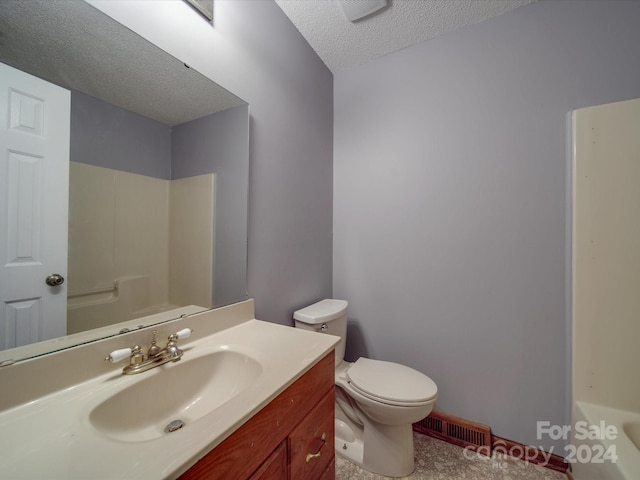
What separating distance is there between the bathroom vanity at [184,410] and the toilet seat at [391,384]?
350 mm

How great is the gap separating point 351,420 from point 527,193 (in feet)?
5.04

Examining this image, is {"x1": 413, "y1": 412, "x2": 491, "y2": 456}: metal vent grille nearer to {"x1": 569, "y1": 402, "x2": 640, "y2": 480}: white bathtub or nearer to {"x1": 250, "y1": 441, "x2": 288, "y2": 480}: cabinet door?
{"x1": 569, "y1": 402, "x2": 640, "y2": 480}: white bathtub

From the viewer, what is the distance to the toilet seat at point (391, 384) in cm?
107

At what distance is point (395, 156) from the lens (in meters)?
1.58

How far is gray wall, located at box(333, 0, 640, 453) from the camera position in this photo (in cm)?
121

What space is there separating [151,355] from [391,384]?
1.02 metres

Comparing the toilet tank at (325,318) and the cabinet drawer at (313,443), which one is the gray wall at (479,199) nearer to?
the toilet tank at (325,318)

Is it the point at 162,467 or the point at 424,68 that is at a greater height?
the point at 424,68

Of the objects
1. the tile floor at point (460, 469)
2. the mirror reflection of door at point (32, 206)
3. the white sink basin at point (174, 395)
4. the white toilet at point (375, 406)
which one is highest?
the mirror reflection of door at point (32, 206)

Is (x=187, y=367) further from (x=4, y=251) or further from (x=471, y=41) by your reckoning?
(x=471, y=41)

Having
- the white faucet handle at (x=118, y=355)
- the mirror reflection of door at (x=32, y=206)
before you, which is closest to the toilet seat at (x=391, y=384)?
the white faucet handle at (x=118, y=355)

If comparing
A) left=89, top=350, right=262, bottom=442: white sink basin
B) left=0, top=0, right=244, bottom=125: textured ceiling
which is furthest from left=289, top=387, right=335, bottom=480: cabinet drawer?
left=0, top=0, right=244, bottom=125: textured ceiling

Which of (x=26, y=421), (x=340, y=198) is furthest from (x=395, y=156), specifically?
(x=26, y=421)

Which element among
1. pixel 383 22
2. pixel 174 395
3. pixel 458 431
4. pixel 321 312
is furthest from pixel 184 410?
pixel 383 22
